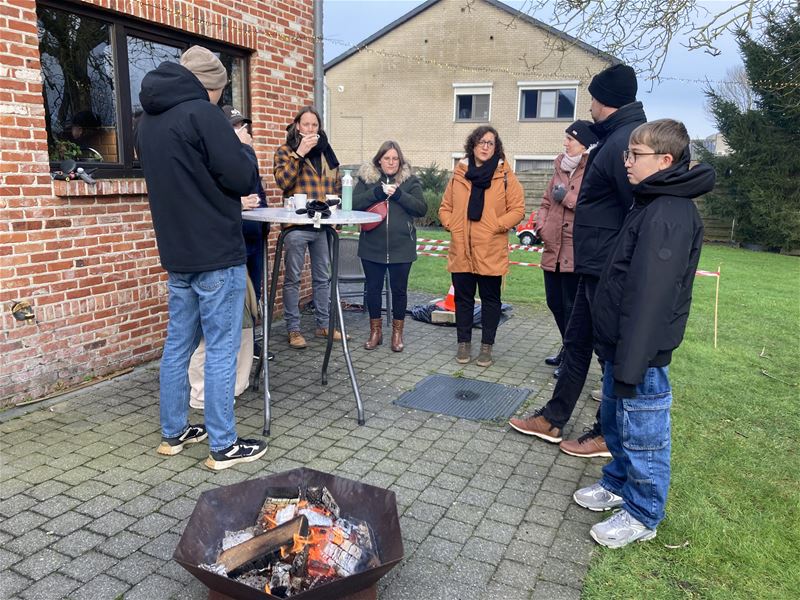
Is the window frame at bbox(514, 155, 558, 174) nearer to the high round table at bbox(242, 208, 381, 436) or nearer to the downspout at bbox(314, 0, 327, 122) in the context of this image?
the downspout at bbox(314, 0, 327, 122)

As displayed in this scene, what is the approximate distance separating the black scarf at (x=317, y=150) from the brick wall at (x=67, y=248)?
1147 millimetres

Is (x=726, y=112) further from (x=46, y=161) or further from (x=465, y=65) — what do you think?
(x=46, y=161)

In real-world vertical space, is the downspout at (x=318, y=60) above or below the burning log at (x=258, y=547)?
above

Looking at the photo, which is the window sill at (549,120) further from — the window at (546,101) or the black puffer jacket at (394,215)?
the black puffer jacket at (394,215)

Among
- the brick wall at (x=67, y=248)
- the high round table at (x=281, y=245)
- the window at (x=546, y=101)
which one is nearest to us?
the high round table at (x=281, y=245)

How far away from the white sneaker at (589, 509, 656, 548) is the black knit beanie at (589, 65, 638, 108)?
2.33m

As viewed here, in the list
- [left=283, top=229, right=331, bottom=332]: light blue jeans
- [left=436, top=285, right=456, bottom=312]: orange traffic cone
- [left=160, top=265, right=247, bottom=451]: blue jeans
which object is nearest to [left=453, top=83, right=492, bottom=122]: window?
[left=436, top=285, right=456, bottom=312]: orange traffic cone

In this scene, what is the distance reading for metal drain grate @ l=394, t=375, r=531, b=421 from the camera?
4.46 meters

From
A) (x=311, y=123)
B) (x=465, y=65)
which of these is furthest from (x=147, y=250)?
(x=465, y=65)

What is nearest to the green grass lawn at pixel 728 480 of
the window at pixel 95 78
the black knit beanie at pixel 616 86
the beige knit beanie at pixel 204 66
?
the black knit beanie at pixel 616 86

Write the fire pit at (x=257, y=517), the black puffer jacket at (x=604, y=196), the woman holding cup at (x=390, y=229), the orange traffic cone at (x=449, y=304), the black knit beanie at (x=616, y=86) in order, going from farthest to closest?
the orange traffic cone at (x=449, y=304)
the woman holding cup at (x=390, y=229)
the black knit beanie at (x=616, y=86)
the black puffer jacket at (x=604, y=196)
the fire pit at (x=257, y=517)

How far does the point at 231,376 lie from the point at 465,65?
27.5 meters

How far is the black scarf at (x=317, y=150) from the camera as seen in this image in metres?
5.54

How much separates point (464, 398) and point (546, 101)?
25.6 m
